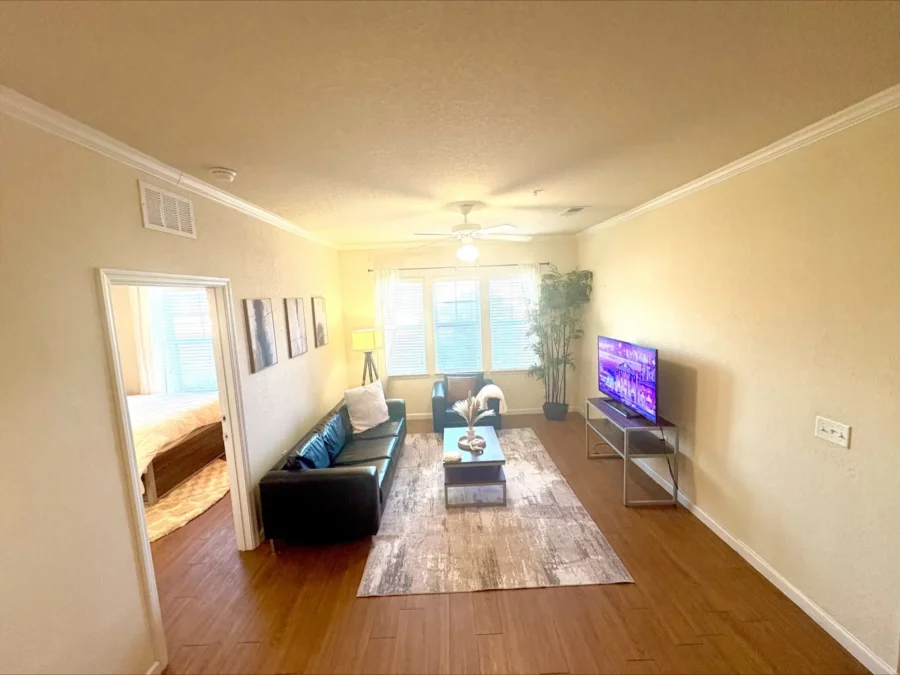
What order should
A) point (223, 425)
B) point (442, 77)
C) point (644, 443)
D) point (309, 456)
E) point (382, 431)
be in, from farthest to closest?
1. point (382, 431)
2. point (644, 443)
3. point (309, 456)
4. point (223, 425)
5. point (442, 77)

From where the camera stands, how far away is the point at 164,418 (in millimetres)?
3822

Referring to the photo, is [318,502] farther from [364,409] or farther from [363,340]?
[363,340]

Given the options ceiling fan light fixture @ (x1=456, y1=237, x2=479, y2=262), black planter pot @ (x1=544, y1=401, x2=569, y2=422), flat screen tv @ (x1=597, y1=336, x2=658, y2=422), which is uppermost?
ceiling fan light fixture @ (x1=456, y1=237, x2=479, y2=262)

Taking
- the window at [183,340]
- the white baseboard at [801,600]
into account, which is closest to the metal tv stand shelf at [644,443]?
the white baseboard at [801,600]

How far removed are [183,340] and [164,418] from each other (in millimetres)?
1873

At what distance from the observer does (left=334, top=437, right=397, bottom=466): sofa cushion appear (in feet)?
11.7

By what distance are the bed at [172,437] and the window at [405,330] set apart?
2348mm

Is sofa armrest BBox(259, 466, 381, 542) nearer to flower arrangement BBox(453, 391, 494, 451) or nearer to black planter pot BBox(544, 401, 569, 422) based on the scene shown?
flower arrangement BBox(453, 391, 494, 451)

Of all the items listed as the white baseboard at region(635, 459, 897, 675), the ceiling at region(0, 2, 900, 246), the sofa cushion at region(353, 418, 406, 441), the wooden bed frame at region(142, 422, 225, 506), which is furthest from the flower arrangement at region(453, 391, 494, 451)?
the wooden bed frame at region(142, 422, 225, 506)

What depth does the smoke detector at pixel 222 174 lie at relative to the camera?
2158 millimetres

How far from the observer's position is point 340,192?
2742 millimetres

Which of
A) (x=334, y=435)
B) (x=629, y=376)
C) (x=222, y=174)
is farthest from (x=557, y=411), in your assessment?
(x=222, y=174)

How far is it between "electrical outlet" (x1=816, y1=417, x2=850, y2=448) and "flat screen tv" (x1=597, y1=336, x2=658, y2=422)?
1145 millimetres

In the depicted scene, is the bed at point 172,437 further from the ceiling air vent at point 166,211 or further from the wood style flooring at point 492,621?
the ceiling air vent at point 166,211
